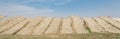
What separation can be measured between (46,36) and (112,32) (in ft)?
5.45

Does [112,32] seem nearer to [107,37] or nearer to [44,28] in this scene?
[107,37]

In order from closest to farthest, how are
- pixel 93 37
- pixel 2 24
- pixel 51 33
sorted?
pixel 93 37
pixel 51 33
pixel 2 24

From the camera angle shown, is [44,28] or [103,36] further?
[44,28]

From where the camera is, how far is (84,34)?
7.02 metres

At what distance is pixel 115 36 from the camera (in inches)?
269

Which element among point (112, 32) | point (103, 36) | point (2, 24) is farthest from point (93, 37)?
point (2, 24)

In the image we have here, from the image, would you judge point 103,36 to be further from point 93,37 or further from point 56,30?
point 56,30

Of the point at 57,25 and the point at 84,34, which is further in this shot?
the point at 57,25

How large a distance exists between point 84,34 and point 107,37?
58 cm

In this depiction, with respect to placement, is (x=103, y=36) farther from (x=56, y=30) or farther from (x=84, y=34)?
(x=56, y=30)

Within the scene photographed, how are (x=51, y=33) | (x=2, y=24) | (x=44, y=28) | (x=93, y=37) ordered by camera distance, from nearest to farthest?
1. (x=93, y=37)
2. (x=51, y=33)
3. (x=44, y=28)
4. (x=2, y=24)

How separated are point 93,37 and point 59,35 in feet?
2.68

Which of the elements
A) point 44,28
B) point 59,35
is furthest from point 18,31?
point 59,35

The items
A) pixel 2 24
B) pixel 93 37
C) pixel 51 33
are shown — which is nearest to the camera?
pixel 93 37
